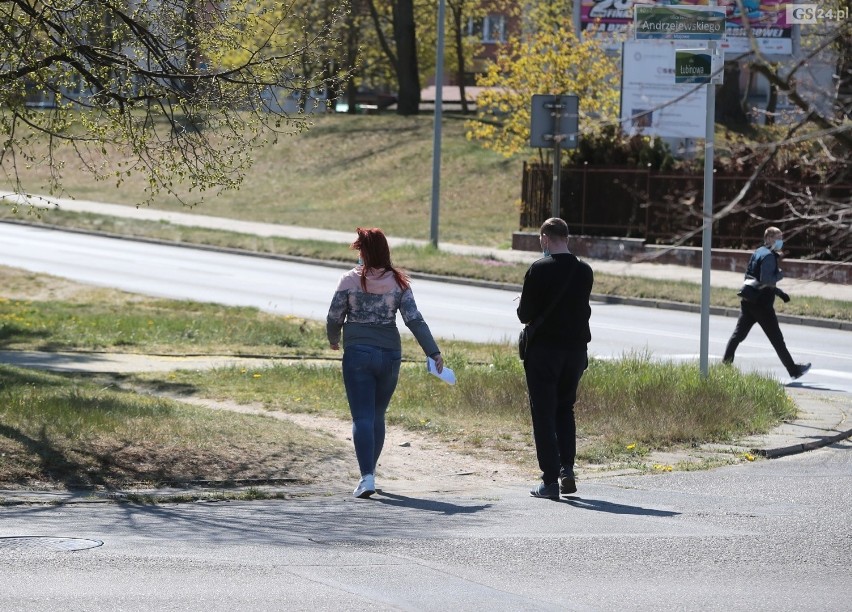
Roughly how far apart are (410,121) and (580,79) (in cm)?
1739

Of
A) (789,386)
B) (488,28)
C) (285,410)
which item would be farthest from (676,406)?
(488,28)

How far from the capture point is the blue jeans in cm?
947

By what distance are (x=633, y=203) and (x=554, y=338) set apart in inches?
999

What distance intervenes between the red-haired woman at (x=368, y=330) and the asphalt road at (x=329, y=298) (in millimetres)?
8000

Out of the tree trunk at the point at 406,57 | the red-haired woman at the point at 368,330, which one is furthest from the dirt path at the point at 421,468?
the tree trunk at the point at 406,57

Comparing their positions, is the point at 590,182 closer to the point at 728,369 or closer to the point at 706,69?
the point at 728,369

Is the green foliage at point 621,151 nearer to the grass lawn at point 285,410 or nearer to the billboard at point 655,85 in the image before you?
the billboard at point 655,85

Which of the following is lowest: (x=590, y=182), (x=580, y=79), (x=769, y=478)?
(x=769, y=478)

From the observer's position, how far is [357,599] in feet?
21.4

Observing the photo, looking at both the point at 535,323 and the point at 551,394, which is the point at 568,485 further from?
the point at 535,323

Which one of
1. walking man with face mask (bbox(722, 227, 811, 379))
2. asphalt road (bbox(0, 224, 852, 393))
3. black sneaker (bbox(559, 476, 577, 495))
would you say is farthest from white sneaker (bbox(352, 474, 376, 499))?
asphalt road (bbox(0, 224, 852, 393))

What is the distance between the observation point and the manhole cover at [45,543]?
7438 millimetres

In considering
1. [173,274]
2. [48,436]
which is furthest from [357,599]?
[173,274]

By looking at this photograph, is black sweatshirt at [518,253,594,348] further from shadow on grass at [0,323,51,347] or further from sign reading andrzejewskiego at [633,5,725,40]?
shadow on grass at [0,323,51,347]
